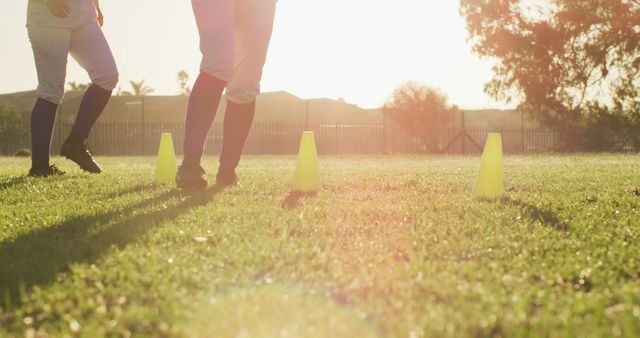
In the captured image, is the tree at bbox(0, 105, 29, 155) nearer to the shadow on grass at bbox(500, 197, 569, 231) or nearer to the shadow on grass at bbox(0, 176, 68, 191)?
the shadow on grass at bbox(0, 176, 68, 191)

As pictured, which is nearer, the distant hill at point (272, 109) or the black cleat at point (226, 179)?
the black cleat at point (226, 179)

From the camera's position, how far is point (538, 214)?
11.5ft

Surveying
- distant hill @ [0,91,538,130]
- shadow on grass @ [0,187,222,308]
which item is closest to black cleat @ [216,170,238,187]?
shadow on grass @ [0,187,222,308]

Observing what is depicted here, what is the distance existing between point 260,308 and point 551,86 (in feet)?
95.1

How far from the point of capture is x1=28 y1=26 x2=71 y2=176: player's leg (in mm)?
5555

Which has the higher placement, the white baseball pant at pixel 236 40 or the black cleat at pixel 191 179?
the white baseball pant at pixel 236 40

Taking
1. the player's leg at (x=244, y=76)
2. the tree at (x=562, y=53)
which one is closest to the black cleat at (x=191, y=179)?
the player's leg at (x=244, y=76)

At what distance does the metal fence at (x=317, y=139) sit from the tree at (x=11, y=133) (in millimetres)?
1530

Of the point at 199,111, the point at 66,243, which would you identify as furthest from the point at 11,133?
the point at 66,243

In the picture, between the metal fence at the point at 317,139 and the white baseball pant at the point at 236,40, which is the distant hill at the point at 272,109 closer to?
the metal fence at the point at 317,139

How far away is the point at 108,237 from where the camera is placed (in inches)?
106

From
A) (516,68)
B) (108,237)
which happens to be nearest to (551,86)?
(516,68)

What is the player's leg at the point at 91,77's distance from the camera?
5.75 m

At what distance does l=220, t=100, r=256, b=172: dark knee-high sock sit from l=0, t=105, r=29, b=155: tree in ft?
98.6
